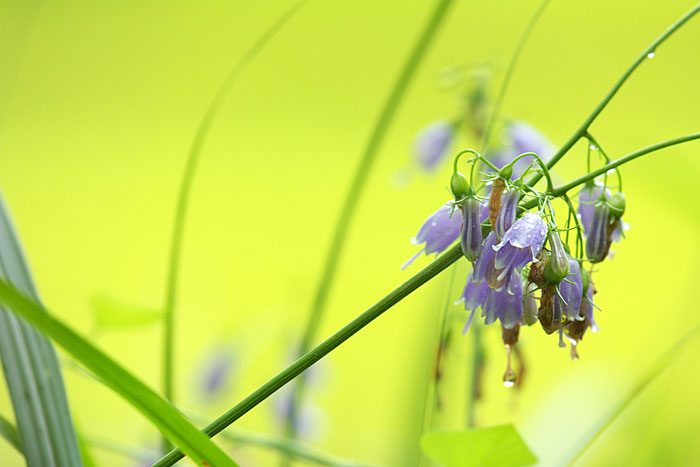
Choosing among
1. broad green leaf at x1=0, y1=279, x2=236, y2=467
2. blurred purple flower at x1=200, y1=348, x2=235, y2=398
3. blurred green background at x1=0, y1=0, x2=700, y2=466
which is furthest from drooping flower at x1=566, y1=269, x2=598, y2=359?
blurred green background at x1=0, y1=0, x2=700, y2=466

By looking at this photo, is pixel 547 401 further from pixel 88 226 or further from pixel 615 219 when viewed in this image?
pixel 88 226

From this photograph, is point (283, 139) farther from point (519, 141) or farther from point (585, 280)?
point (585, 280)

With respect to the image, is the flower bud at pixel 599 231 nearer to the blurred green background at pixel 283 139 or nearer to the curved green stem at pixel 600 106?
the curved green stem at pixel 600 106

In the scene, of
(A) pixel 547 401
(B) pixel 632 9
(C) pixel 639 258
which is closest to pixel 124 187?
(C) pixel 639 258

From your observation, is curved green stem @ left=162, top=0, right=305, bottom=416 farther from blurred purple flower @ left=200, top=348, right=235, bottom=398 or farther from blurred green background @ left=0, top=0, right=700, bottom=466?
blurred green background @ left=0, top=0, right=700, bottom=466

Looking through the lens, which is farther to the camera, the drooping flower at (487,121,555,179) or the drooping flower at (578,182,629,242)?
the drooping flower at (487,121,555,179)

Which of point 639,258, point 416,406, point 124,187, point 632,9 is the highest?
point 124,187

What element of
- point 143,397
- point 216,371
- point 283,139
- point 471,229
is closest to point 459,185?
point 471,229
